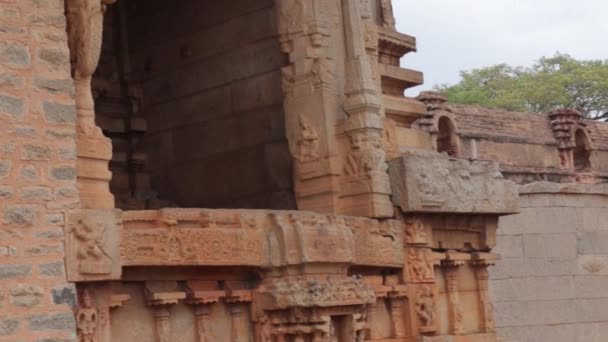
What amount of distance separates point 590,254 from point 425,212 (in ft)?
21.3

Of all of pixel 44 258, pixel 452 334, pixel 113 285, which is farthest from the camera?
pixel 452 334

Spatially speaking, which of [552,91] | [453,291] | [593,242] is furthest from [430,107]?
[552,91]

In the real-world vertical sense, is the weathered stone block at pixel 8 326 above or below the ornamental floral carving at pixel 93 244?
below

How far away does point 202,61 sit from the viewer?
11.8m

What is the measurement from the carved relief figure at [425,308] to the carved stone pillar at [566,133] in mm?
17426

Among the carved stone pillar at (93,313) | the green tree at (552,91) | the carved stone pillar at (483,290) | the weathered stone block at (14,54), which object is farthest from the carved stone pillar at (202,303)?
the green tree at (552,91)

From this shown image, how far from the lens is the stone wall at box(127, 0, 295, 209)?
11.1 m

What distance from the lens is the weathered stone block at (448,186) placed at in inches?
403

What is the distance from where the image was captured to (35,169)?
746cm

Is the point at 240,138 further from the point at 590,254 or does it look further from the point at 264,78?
the point at 590,254

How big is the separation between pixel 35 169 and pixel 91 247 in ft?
1.99

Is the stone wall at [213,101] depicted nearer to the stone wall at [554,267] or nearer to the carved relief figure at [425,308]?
the carved relief figure at [425,308]

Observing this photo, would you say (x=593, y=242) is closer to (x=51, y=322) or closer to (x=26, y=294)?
(x=51, y=322)

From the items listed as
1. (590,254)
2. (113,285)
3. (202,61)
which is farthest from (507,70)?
(113,285)
